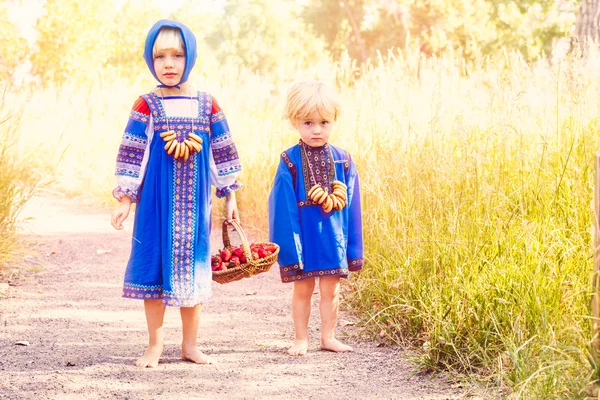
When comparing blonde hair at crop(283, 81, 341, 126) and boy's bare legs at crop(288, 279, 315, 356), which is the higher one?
blonde hair at crop(283, 81, 341, 126)

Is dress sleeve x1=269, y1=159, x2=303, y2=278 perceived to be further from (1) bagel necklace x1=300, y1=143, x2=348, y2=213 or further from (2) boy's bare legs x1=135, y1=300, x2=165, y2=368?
(2) boy's bare legs x1=135, y1=300, x2=165, y2=368

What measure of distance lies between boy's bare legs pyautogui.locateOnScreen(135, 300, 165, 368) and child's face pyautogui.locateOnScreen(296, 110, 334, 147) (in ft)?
3.70

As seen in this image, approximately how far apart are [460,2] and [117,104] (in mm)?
17922

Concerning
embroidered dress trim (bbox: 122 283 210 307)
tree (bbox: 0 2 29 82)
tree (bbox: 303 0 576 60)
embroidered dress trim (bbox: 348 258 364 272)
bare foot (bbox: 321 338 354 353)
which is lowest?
bare foot (bbox: 321 338 354 353)

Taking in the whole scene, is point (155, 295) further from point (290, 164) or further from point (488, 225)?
point (488, 225)

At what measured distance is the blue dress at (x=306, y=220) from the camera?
4.17 meters

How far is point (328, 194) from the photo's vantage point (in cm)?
420

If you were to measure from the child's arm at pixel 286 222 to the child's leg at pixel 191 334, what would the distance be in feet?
1.68

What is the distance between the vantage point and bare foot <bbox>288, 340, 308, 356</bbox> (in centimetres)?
423

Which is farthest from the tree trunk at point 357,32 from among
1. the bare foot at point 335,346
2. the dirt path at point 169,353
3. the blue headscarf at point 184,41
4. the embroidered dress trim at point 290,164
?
the blue headscarf at point 184,41

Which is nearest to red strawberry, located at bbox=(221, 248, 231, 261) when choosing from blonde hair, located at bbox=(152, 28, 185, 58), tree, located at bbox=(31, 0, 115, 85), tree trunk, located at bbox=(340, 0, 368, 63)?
blonde hair, located at bbox=(152, 28, 185, 58)

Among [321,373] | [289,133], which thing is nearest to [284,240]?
[321,373]

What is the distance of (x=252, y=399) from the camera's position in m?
3.52

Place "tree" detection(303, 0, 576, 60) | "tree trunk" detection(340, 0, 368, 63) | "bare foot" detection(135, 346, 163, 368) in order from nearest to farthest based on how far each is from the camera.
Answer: "bare foot" detection(135, 346, 163, 368) < "tree" detection(303, 0, 576, 60) < "tree trunk" detection(340, 0, 368, 63)
